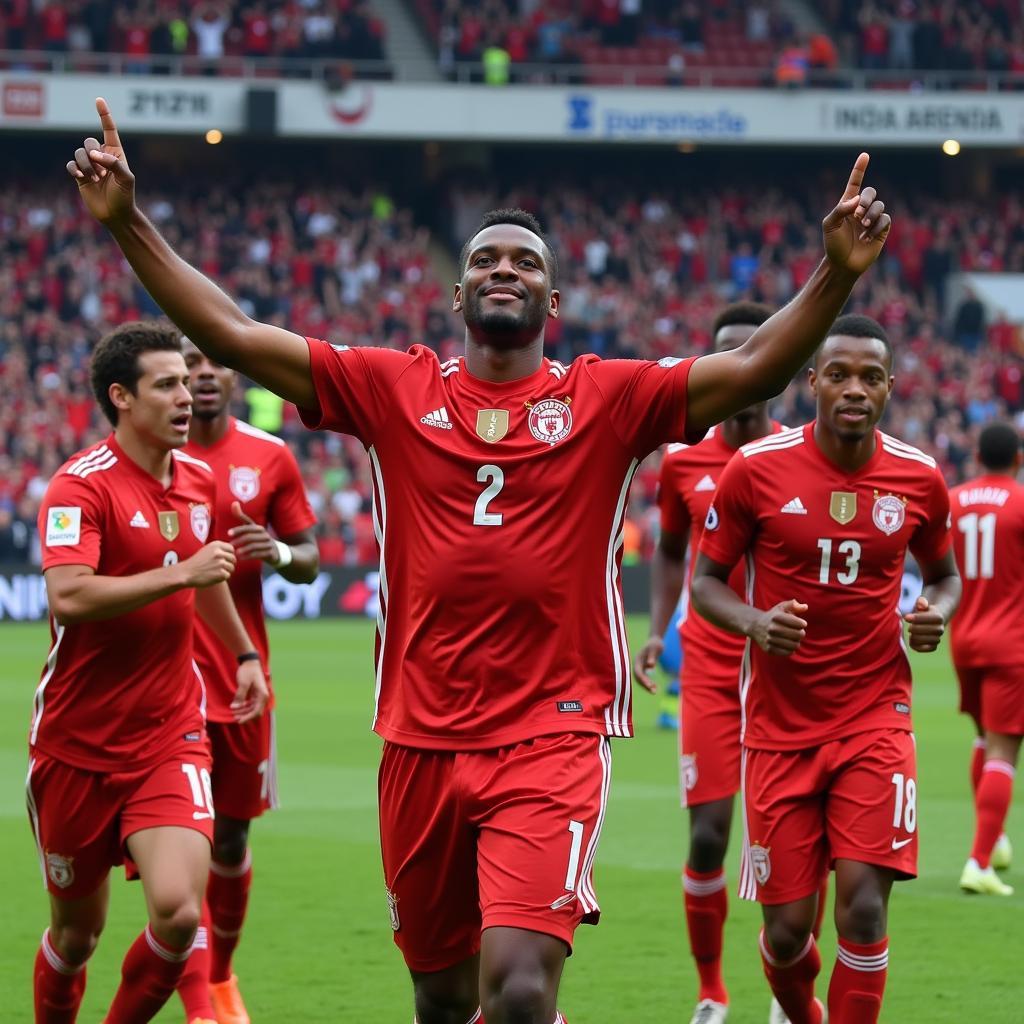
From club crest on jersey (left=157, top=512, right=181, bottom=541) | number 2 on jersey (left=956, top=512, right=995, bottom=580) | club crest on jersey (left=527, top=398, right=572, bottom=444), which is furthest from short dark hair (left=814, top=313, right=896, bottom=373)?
number 2 on jersey (left=956, top=512, right=995, bottom=580)

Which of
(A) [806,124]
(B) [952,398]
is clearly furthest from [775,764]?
(A) [806,124]

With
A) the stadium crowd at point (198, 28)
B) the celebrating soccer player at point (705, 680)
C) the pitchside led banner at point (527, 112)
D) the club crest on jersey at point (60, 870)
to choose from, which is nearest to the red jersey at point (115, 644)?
the club crest on jersey at point (60, 870)

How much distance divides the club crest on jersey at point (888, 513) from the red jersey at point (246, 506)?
2593 mm

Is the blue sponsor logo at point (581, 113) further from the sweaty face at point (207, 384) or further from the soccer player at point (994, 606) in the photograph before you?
the sweaty face at point (207, 384)

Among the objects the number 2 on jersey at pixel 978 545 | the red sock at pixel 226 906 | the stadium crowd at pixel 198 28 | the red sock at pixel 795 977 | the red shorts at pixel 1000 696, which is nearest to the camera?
the red sock at pixel 795 977

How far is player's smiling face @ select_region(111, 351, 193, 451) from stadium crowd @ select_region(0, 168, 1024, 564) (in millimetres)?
22577

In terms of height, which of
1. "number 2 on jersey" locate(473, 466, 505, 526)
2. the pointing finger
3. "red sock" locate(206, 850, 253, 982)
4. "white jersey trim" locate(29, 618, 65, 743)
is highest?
the pointing finger

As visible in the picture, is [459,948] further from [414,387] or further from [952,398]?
[952,398]

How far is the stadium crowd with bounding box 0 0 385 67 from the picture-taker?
3984 cm

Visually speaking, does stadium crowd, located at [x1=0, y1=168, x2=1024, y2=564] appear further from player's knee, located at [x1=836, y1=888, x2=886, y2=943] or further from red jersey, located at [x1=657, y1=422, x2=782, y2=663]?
player's knee, located at [x1=836, y1=888, x2=886, y2=943]

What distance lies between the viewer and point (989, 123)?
→ 143ft

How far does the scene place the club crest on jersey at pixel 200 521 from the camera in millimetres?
6965

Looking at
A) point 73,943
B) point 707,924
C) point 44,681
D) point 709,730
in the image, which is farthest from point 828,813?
point 44,681

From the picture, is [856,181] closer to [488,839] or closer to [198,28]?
[488,839]
